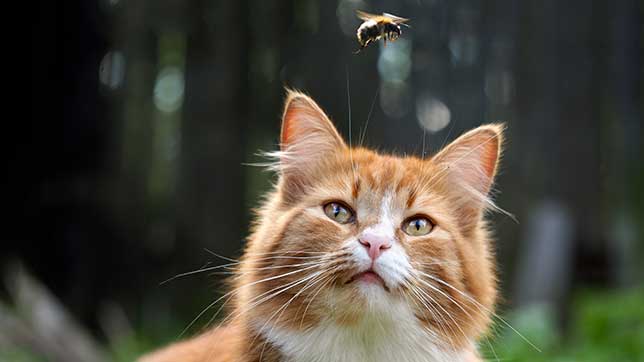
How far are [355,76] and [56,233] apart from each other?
3.50m

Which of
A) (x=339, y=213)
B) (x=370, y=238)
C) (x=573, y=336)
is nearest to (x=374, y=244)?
(x=370, y=238)

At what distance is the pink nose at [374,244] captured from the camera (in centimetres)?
271

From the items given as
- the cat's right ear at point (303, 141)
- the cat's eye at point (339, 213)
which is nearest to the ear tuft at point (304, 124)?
the cat's right ear at point (303, 141)

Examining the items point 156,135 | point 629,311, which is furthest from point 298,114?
point 156,135

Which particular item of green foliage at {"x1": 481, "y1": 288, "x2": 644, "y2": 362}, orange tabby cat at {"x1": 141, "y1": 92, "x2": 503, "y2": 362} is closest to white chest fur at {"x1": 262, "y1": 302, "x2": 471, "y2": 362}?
orange tabby cat at {"x1": 141, "y1": 92, "x2": 503, "y2": 362}

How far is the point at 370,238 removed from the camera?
2.74 meters

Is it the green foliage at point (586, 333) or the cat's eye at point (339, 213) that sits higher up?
the cat's eye at point (339, 213)

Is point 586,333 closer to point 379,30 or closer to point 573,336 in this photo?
point 573,336

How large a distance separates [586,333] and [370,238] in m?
3.87

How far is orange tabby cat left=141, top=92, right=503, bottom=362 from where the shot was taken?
2.77 meters

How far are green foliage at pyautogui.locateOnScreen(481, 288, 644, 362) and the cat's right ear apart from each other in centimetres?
149

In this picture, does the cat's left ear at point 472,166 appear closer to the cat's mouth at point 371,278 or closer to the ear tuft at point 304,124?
the ear tuft at point 304,124

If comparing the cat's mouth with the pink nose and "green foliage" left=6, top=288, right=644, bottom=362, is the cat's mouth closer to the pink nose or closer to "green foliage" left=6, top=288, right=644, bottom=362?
the pink nose

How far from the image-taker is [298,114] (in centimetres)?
329
